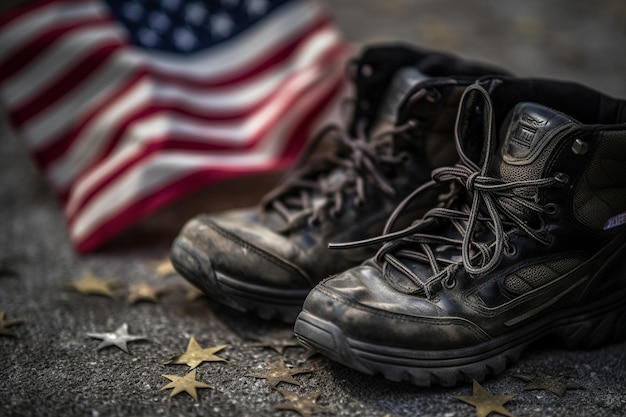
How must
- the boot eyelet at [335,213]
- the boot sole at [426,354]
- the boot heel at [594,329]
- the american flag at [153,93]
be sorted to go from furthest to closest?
the american flag at [153,93] → the boot eyelet at [335,213] → the boot heel at [594,329] → the boot sole at [426,354]

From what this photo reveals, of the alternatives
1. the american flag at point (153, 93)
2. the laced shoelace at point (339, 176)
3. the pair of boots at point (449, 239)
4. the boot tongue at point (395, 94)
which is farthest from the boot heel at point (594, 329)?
the american flag at point (153, 93)

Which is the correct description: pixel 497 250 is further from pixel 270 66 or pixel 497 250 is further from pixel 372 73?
pixel 270 66

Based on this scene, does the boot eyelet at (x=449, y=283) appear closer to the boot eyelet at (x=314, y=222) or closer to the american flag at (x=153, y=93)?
the boot eyelet at (x=314, y=222)

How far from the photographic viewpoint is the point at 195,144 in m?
1.96

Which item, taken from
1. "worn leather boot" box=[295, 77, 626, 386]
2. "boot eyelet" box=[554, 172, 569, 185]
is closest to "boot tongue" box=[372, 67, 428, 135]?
"worn leather boot" box=[295, 77, 626, 386]

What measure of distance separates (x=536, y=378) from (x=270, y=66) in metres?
1.38

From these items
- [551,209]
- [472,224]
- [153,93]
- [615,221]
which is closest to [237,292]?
[472,224]

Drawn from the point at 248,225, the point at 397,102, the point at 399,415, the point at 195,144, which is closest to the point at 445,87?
the point at 397,102

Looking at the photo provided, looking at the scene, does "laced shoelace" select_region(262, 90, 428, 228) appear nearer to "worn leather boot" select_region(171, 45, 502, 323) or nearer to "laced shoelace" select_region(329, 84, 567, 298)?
"worn leather boot" select_region(171, 45, 502, 323)

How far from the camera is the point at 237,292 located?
1332mm

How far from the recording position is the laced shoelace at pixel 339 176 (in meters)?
1.41

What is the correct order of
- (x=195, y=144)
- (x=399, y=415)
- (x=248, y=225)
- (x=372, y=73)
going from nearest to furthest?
(x=399, y=415)
(x=248, y=225)
(x=372, y=73)
(x=195, y=144)

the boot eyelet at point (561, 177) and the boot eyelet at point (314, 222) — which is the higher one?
the boot eyelet at point (561, 177)

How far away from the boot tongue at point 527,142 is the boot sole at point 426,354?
0.80ft
